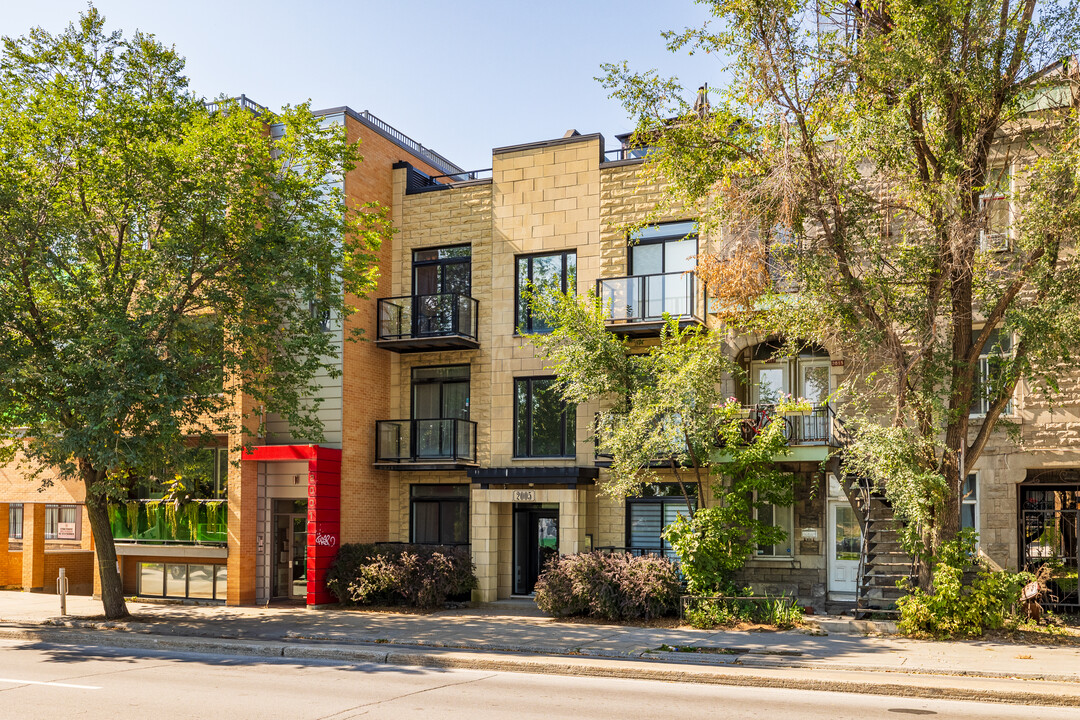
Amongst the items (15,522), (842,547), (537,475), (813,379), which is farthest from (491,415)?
(15,522)

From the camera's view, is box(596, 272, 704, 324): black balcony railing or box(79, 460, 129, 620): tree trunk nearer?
box(79, 460, 129, 620): tree trunk

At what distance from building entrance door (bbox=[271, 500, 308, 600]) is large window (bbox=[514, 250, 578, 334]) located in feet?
23.0

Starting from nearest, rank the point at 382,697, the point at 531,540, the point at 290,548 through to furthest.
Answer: the point at 382,697
the point at 531,540
the point at 290,548

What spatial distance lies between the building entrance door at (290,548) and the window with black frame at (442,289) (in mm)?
5406

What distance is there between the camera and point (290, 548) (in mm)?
24391

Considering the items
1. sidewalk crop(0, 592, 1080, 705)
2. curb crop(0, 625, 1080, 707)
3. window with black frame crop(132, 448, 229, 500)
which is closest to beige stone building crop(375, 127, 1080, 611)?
sidewalk crop(0, 592, 1080, 705)

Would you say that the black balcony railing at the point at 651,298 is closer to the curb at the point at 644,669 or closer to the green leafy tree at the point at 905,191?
the green leafy tree at the point at 905,191

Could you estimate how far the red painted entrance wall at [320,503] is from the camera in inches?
889

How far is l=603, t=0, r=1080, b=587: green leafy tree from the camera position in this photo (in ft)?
50.6

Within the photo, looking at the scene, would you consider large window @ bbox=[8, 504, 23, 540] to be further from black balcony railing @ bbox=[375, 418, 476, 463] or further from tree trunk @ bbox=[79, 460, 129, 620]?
black balcony railing @ bbox=[375, 418, 476, 463]

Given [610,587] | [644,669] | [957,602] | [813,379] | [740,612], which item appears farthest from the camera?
[813,379]

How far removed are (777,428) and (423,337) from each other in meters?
9.02

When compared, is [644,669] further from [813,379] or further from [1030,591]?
[813,379]

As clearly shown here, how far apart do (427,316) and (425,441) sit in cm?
305
